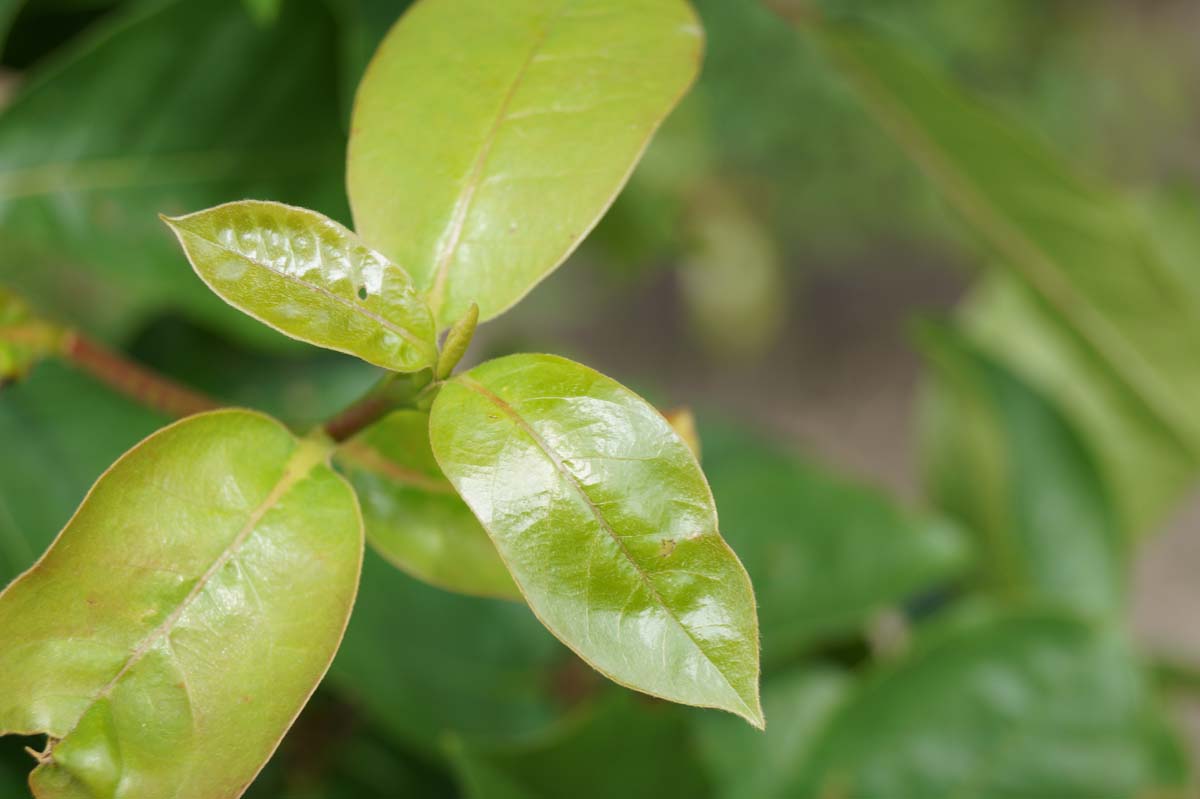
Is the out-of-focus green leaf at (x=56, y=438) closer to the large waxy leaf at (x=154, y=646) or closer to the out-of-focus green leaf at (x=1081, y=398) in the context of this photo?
the large waxy leaf at (x=154, y=646)

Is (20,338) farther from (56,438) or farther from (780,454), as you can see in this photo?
(780,454)

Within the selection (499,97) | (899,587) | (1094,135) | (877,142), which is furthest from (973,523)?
(1094,135)

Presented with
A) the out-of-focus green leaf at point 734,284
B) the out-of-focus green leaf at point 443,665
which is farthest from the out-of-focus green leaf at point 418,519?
the out-of-focus green leaf at point 734,284

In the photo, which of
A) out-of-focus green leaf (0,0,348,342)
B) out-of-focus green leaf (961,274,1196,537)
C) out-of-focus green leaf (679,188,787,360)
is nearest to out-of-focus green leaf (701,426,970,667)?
out-of-focus green leaf (961,274,1196,537)

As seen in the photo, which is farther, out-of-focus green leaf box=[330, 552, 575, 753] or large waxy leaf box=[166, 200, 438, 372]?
out-of-focus green leaf box=[330, 552, 575, 753]

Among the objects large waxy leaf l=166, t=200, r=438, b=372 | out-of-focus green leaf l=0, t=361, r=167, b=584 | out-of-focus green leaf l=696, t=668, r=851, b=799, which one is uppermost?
large waxy leaf l=166, t=200, r=438, b=372

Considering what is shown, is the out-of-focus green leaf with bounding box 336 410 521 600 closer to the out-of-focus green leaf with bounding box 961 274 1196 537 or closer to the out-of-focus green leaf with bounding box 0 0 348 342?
the out-of-focus green leaf with bounding box 0 0 348 342
